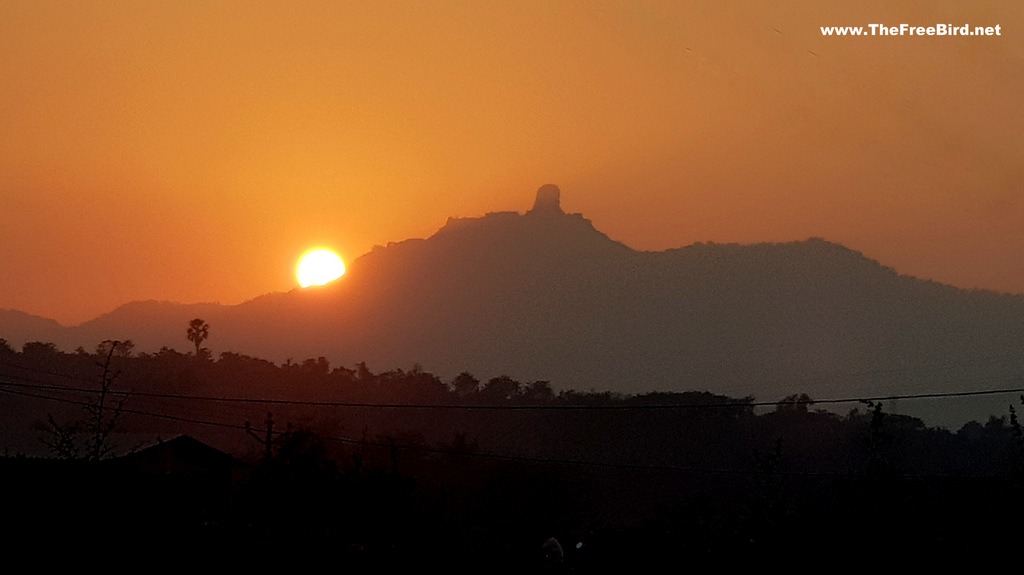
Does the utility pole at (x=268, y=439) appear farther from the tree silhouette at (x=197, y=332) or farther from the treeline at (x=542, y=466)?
the tree silhouette at (x=197, y=332)

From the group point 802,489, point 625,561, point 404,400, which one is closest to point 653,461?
point 802,489

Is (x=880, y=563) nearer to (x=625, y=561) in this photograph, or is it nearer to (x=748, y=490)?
(x=625, y=561)

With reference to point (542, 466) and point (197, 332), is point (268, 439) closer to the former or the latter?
point (542, 466)

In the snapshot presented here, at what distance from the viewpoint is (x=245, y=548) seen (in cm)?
2631

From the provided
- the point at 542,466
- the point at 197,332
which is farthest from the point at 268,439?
the point at 197,332

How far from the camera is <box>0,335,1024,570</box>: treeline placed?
36.3 metres

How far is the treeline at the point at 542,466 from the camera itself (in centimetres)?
3631

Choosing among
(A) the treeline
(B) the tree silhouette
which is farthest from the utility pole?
(B) the tree silhouette

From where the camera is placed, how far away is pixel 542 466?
9594 centimetres

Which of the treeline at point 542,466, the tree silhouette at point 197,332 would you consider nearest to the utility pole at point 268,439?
the treeline at point 542,466

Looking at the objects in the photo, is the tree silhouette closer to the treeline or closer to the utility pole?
the treeline

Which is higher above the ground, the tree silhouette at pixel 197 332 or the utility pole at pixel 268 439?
the tree silhouette at pixel 197 332

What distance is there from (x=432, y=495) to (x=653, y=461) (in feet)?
143

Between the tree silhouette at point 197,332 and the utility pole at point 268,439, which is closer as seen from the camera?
the utility pole at point 268,439
